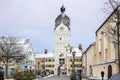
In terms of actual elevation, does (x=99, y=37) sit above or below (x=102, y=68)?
above

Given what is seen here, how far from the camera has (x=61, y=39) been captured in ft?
566

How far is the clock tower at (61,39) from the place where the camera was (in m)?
171

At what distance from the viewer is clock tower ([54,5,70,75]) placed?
561 feet

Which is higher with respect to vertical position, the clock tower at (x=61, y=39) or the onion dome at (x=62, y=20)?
the onion dome at (x=62, y=20)

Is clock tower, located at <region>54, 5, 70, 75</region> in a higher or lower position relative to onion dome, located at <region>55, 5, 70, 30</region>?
lower

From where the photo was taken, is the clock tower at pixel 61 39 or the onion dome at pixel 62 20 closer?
the clock tower at pixel 61 39

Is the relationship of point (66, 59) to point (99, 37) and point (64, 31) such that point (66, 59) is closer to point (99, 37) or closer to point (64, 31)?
point (64, 31)

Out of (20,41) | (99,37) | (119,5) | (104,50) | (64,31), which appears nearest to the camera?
(119,5)

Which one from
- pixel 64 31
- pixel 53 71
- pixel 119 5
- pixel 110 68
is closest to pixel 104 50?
pixel 110 68

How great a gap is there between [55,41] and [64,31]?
6833 mm

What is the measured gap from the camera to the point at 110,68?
221 ft

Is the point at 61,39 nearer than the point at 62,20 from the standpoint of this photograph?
No

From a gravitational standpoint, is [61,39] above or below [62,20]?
below

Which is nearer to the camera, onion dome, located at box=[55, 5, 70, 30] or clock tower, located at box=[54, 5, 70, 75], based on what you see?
clock tower, located at box=[54, 5, 70, 75]
